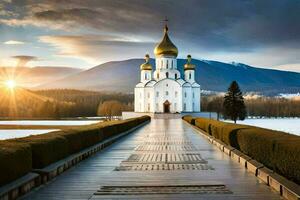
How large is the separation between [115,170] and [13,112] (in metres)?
112

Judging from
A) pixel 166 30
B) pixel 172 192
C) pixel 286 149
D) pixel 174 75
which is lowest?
pixel 172 192

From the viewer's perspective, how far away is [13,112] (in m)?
118

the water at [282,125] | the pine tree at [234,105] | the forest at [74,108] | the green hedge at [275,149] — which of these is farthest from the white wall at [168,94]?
the green hedge at [275,149]

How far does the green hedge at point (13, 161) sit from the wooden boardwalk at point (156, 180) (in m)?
0.47

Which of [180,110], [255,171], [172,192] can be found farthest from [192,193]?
[180,110]

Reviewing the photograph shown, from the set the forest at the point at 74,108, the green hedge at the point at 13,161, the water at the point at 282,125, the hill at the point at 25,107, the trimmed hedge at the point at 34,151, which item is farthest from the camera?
the hill at the point at 25,107

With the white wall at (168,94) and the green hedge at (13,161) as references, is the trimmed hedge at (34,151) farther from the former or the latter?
the white wall at (168,94)

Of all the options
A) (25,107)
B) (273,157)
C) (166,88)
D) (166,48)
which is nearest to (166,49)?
(166,48)

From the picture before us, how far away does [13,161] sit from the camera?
8.07m

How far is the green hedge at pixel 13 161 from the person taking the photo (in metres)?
7.64

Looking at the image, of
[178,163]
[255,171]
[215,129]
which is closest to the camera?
[255,171]

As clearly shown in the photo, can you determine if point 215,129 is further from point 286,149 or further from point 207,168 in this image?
point 286,149

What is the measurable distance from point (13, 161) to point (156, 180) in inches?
123

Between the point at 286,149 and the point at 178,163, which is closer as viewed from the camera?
the point at 286,149
